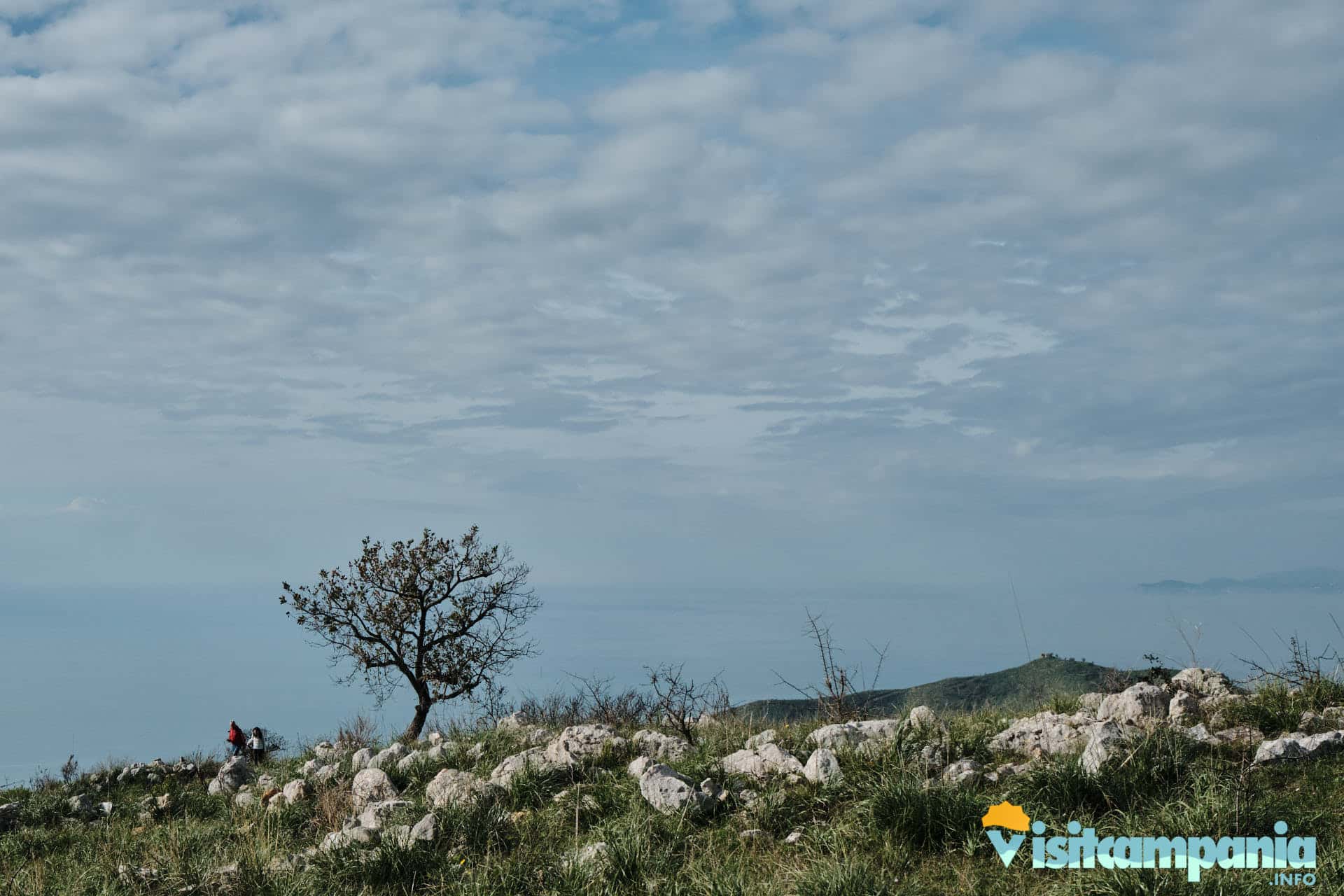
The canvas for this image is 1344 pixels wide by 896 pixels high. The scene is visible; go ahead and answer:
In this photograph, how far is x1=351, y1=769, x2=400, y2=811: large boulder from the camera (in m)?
10.3

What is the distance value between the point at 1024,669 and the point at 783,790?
72.9 feet

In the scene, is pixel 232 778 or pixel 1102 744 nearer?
pixel 1102 744

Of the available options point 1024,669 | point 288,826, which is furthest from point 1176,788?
point 1024,669

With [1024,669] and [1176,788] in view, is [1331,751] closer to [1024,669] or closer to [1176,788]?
[1176,788]

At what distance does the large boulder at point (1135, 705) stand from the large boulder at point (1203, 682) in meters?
0.74

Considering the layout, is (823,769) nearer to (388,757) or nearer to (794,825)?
(794,825)

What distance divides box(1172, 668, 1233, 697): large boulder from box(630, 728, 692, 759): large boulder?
18.1 ft

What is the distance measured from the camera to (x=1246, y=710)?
9531 mm

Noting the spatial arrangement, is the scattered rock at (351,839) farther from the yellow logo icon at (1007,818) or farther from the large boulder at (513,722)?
the yellow logo icon at (1007,818)

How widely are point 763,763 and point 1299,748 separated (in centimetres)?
441

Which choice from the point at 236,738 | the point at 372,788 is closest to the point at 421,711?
the point at 236,738

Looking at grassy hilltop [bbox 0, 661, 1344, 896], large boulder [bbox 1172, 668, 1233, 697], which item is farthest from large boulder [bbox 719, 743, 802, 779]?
large boulder [bbox 1172, 668, 1233, 697]

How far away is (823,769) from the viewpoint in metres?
8.12

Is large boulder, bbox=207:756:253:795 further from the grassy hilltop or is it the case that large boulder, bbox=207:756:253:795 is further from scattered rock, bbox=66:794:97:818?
the grassy hilltop
